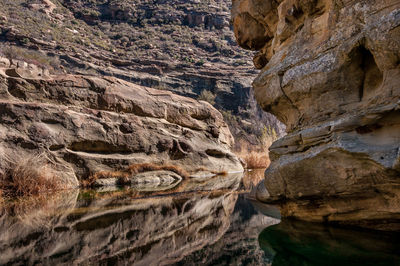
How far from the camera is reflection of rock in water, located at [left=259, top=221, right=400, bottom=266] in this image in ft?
6.18

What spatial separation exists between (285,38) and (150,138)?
19.6 feet

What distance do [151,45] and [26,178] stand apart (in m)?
29.4

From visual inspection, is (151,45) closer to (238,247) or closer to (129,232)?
(129,232)

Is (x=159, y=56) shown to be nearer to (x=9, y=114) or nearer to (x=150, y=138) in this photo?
(x=150, y=138)

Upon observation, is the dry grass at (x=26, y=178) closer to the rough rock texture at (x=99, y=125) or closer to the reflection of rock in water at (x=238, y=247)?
the rough rock texture at (x=99, y=125)

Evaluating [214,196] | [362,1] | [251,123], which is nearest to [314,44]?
[362,1]

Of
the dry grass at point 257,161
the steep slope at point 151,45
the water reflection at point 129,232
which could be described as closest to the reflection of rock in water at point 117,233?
the water reflection at point 129,232

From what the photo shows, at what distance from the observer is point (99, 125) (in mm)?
8039

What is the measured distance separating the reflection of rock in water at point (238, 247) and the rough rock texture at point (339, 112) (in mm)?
427

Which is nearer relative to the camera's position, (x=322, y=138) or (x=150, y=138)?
(x=322, y=138)

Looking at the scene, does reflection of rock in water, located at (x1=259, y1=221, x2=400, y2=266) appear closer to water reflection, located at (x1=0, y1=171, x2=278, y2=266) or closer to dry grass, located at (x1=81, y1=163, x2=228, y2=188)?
water reflection, located at (x1=0, y1=171, x2=278, y2=266)

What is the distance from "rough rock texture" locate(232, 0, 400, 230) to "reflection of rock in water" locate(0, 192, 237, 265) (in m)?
0.98

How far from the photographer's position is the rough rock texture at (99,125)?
22.5 feet

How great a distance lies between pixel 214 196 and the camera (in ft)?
16.8
